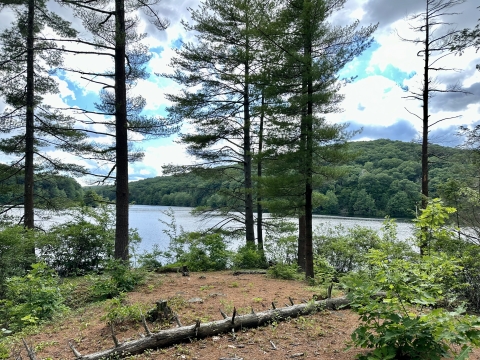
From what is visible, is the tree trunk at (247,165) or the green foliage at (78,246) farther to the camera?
the tree trunk at (247,165)

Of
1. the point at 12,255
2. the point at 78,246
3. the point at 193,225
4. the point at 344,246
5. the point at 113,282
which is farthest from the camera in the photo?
the point at 193,225

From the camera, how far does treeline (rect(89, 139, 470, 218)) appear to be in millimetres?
10094

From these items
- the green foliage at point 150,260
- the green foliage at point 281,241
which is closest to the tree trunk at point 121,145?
the green foliage at point 150,260

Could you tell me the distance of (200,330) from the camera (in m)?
4.00

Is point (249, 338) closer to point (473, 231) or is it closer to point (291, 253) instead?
point (473, 231)

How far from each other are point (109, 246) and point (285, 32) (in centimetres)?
796

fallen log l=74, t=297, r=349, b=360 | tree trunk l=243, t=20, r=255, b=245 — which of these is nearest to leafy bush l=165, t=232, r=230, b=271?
tree trunk l=243, t=20, r=255, b=245

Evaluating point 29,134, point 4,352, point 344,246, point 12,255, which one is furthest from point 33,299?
point 344,246

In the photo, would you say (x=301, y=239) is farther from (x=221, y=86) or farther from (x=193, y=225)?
(x=193, y=225)

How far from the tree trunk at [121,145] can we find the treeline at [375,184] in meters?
0.90

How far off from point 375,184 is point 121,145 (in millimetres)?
19392

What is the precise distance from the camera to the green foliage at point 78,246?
9367 mm

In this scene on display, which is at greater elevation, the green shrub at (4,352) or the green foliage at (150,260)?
the green shrub at (4,352)

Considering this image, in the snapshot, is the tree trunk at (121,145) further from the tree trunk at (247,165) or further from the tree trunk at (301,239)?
the tree trunk at (301,239)
